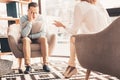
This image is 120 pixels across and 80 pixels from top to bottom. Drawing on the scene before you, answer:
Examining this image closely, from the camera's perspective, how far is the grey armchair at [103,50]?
1.78 meters

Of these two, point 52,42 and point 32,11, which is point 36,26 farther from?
point 52,42

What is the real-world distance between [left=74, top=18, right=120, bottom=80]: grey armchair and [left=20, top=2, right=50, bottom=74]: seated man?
128 cm

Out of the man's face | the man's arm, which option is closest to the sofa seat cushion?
the man's arm

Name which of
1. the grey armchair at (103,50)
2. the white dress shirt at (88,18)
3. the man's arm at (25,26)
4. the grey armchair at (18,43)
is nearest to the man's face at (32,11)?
the man's arm at (25,26)

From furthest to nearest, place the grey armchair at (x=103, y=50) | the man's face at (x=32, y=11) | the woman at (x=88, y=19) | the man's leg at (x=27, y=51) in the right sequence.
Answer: the man's face at (x=32, y=11) < the man's leg at (x=27, y=51) < the woman at (x=88, y=19) < the grey armchair at (x=103, y=50)

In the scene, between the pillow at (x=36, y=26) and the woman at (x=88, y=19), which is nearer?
the woman at (x=88, y=19)

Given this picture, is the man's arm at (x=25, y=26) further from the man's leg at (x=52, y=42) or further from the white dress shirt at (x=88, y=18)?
the white dress shirt at (x=88, y=18)

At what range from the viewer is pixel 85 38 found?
210 centimetres

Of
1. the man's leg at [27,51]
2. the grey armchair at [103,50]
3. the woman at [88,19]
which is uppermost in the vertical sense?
the woman at [88,19]

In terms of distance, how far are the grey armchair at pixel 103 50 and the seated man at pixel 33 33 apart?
4.20 feet

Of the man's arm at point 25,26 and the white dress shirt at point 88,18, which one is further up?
the white dress shirt at point 88,18

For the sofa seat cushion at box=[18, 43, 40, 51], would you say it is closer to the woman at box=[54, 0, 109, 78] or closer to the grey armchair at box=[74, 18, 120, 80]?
the woman at box=[54, 0, 109, 78]

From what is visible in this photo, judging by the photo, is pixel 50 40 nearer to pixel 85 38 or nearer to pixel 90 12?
pixel 90 12

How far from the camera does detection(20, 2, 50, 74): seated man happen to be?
10.8ft
